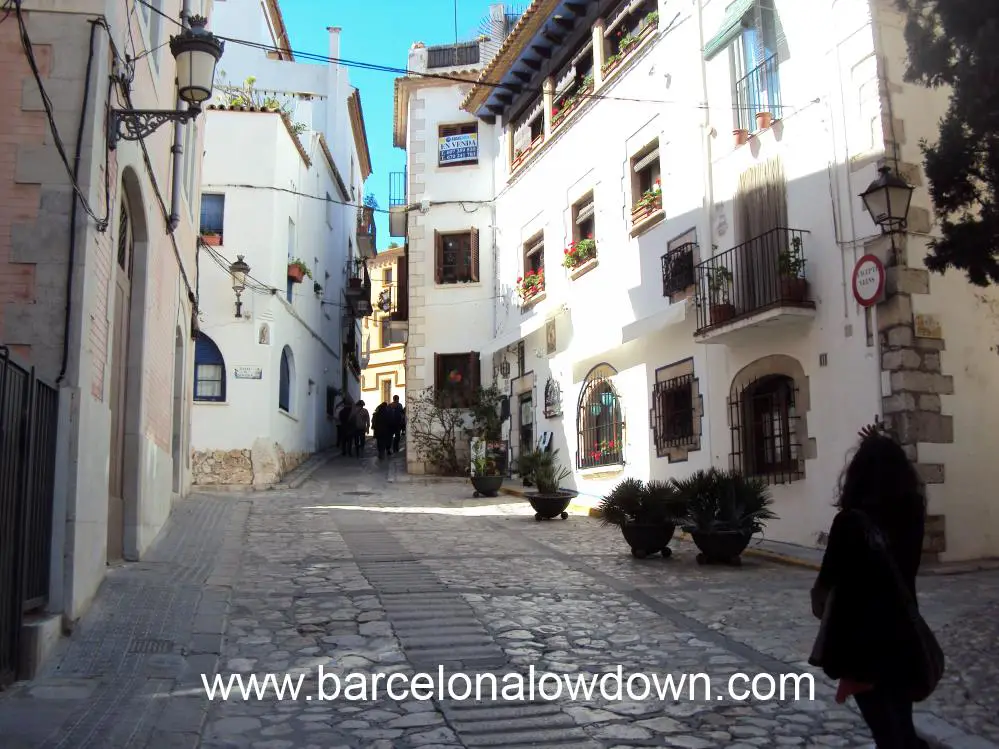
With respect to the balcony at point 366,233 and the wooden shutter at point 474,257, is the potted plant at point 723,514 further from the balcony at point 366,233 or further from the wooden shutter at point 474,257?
the balcony at point 366,233

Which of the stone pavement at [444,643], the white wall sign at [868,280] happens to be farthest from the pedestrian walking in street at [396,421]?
the white wall sign at [868,280]

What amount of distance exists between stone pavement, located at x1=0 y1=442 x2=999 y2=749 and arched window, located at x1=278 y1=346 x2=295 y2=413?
9684mm

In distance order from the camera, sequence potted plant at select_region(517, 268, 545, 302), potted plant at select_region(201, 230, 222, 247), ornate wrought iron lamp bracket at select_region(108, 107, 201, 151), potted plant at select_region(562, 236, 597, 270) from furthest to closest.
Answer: potted plant at select_region(517, 268, 545, 302) → potted plant at select_region(201, 230, 222, 247) → potted plant at select_region(562, 236, 597, 270) → ornate wrought iron lamp bracket at select_region(108, 107, 201, 151)

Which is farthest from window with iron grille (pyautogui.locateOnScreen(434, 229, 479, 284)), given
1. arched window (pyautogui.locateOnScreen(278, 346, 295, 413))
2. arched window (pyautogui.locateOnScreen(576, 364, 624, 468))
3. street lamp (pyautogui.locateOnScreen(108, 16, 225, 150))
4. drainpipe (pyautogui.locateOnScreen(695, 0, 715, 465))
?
street lamp (pyautogui.locateOnScreen(108, 16, 225, 150))

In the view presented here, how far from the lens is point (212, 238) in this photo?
19828mm

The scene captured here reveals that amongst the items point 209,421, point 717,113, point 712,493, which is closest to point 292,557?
point 712,493

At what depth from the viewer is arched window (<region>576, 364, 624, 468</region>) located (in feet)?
53.0

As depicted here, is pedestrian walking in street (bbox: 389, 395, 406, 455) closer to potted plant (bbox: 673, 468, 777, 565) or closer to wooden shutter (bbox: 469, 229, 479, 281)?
wooden shutter (bbox: 469, 229, 479, 281)

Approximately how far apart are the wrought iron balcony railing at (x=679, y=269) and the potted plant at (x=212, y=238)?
32.7 feet

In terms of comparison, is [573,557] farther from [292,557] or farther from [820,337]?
[820,337]

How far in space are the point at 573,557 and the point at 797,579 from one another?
2434mm

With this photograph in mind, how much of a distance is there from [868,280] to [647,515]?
3.50 metres

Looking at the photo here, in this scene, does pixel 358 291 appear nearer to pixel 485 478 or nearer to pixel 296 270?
pixel 296 270

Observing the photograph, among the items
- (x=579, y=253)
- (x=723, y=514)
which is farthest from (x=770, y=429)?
(x=579, y=253)
